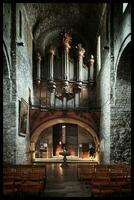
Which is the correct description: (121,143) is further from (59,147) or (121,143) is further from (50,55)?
(59,147)

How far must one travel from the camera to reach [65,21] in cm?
2419

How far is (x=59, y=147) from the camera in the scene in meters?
27.7

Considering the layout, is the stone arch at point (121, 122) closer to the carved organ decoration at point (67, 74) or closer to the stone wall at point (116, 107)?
the stone wall at point (116, 107)

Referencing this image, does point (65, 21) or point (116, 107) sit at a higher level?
point (65, 21)

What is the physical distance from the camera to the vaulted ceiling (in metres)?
21.3

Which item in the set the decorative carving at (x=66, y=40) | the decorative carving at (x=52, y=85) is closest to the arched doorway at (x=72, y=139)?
the decorative carving at (x=52, y=85)

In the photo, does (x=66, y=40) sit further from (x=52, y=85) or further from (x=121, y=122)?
(x=121, y=122)

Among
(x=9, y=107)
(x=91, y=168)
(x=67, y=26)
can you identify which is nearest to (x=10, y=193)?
(x=91, y=168)

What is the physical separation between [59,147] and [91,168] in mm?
15724

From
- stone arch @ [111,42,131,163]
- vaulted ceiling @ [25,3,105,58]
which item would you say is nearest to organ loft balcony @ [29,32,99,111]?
vaulted ceiling @ [25,3,105,58]

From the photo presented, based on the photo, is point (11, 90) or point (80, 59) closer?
point (11, 90)

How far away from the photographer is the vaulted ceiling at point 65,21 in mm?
21298

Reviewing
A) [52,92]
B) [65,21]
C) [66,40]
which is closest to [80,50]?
[66,40]

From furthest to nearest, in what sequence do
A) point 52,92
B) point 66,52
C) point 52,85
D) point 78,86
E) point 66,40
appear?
point 66,52, point 66,40, point 78,86, point 52,85, point 52,92
